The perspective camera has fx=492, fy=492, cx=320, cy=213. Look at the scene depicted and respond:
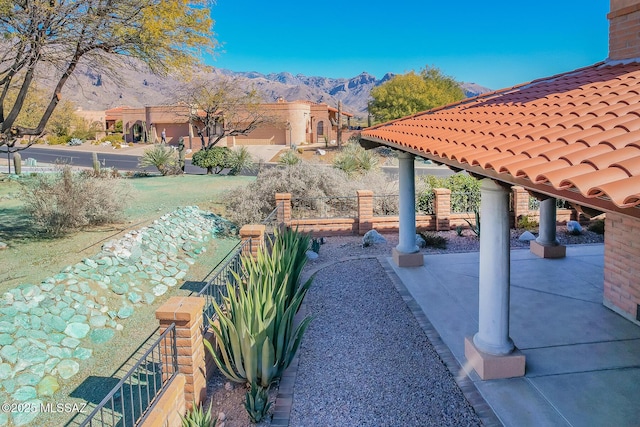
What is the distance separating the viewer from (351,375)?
5.63 m

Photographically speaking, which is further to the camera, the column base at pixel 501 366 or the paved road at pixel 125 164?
the paved road at pixel 125 164

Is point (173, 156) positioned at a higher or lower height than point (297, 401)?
higher

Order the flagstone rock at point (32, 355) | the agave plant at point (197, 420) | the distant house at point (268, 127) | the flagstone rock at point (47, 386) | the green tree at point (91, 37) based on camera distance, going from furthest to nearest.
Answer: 1. the distant house at point (268, 127)
2. the green tree at point (91, 37)
3. the flagstone rock at point (32, 355)
4. the flagstone rock at point (47, 386)
5. the agave plant at point (197, 420)

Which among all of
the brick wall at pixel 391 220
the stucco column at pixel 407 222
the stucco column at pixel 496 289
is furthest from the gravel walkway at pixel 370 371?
the brick wall at pixel 391 220

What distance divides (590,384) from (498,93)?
5.66 meters

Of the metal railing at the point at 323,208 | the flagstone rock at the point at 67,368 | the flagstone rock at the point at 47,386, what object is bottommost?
the flagstone rock at the point at 47,386

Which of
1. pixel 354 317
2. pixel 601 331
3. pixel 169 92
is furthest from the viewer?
pixel 169 92

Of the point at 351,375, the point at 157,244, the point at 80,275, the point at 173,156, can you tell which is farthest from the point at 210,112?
the point at 351,375

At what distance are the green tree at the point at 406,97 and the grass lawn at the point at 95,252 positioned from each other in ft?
101

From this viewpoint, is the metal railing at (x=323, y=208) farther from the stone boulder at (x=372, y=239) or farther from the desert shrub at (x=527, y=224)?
the desert shrub at (x=527, y=224)

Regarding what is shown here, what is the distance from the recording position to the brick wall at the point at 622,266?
6.49 meters

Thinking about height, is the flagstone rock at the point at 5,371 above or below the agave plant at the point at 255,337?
below

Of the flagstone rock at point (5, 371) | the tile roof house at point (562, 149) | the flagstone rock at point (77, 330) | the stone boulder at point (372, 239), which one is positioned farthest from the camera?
the stone boulder at point (372, 239)

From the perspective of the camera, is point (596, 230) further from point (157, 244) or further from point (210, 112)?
point (210, 112)
